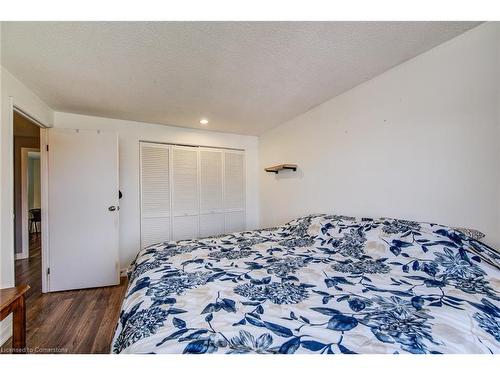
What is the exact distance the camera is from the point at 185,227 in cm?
342

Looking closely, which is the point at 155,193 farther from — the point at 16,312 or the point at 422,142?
the point at 422,142

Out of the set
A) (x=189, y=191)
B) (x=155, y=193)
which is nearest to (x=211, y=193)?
(x=189, y=191)

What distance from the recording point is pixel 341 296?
1046 mm

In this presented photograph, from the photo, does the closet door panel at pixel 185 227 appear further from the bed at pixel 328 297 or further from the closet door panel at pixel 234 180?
the bed at pixel 328 297

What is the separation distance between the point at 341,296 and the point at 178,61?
191 centimetres

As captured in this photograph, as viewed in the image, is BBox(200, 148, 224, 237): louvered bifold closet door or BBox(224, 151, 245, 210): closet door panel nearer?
BBox(200, 148, 224, 237): louvered bifold closet door

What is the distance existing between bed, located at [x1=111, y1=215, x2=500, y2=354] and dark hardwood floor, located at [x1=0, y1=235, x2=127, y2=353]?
0.77 metres

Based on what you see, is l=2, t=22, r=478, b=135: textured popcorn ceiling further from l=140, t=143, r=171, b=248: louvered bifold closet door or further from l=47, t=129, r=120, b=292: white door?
l=140, t=143, r=171, b=248: louvered bifold closet door

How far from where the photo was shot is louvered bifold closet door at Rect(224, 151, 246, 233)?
12.4 feet

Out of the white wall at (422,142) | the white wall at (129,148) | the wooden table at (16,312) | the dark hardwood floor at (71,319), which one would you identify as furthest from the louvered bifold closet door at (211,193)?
the wooden table at (16,312)

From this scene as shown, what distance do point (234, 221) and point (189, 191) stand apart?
95 cm

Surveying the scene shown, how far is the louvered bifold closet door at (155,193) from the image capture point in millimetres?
3146

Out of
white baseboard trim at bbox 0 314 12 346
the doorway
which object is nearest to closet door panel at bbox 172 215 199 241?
white baseboard trim at bbox 0 314 12 346
